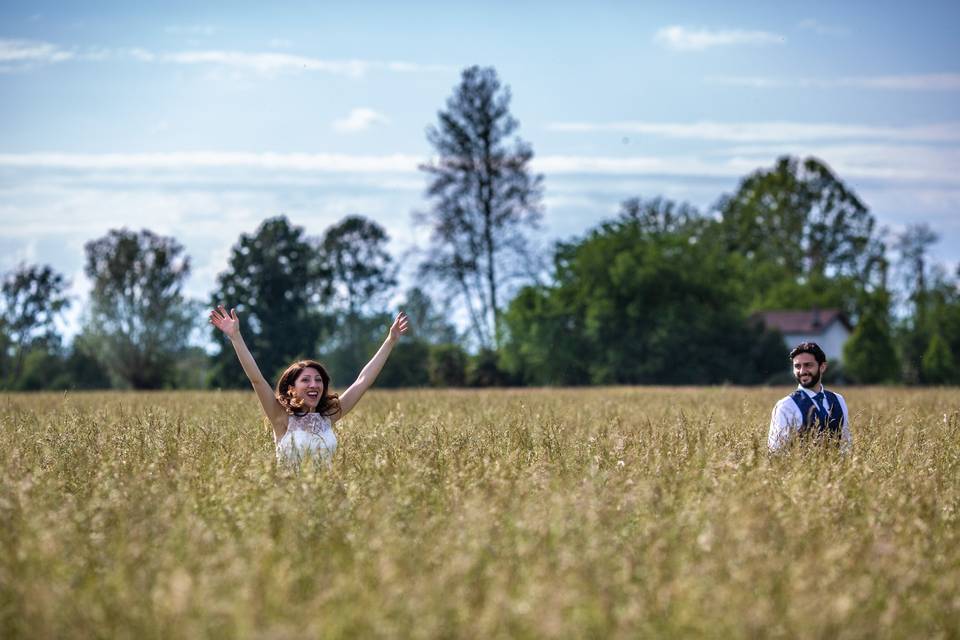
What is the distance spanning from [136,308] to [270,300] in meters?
8.21

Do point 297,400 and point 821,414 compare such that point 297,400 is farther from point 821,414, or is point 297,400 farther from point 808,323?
point 808,323

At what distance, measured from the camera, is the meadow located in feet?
12.7

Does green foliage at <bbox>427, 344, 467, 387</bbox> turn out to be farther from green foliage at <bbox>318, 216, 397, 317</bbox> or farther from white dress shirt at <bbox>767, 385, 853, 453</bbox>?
white dress shirt at <bbox>767, 385, 853, 453</bbox>

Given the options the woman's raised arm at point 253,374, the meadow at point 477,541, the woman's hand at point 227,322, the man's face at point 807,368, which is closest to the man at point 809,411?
the man's face at point 807,368

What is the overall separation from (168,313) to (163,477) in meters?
54.2

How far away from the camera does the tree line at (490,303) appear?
4922 cm

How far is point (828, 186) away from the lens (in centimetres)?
6812

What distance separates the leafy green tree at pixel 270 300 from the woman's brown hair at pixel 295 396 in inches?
1705

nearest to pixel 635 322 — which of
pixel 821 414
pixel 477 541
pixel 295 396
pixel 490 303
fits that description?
pixel 490 303

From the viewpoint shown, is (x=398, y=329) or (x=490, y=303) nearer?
(x=398, y=329)

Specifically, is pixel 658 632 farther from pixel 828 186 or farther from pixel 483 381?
pixel 828 186

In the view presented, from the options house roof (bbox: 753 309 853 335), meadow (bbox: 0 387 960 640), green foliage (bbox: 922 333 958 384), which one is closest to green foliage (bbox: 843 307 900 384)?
green foliage (bbox: 922 333 958 384)

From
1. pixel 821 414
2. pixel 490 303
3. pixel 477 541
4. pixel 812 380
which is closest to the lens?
pixel 477 541

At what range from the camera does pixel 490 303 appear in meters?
49.4
